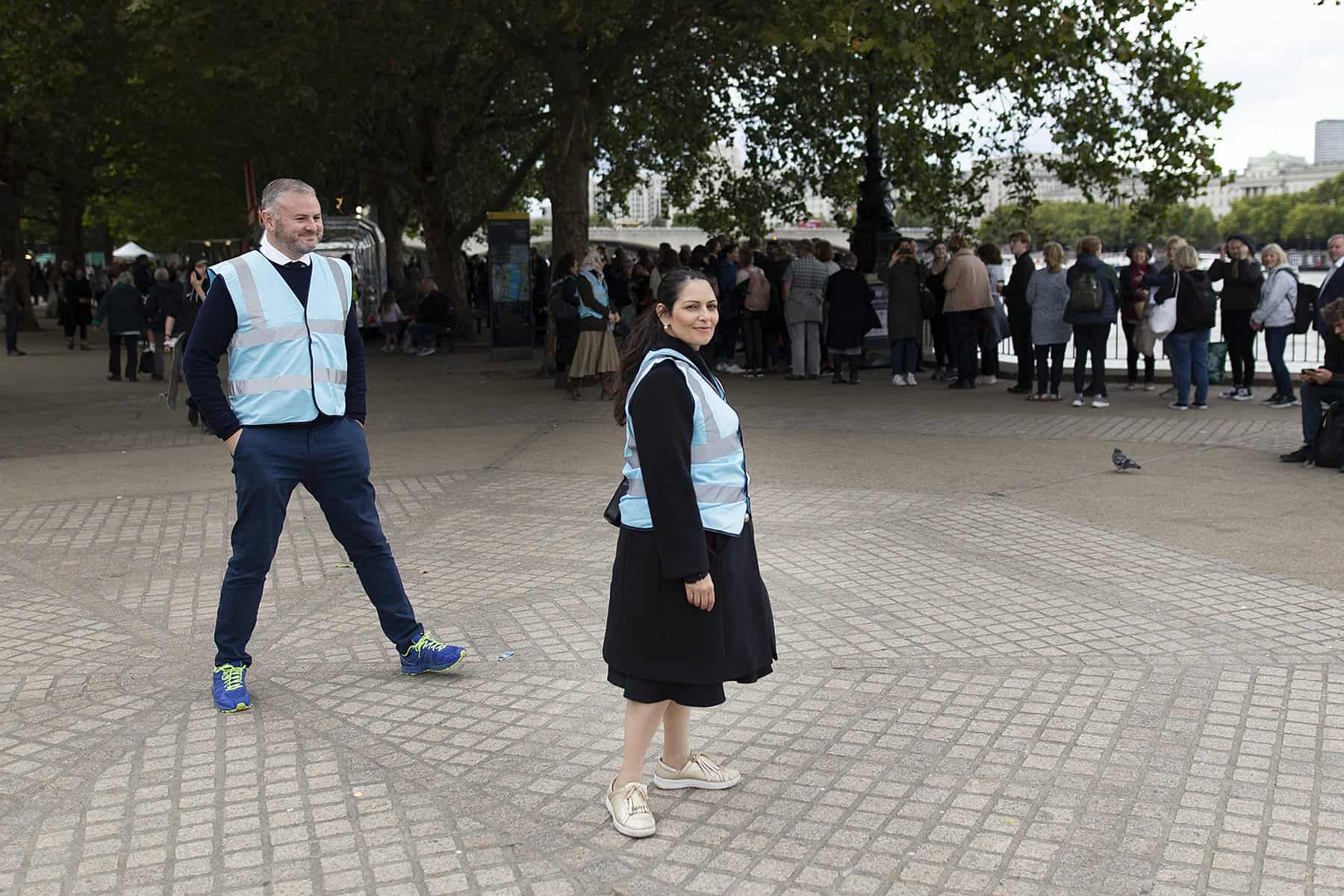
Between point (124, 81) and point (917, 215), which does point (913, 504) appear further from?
point (124, 81)

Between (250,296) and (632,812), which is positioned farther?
(250,296)

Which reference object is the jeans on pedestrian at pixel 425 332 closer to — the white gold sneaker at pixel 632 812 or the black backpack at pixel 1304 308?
the black backpack at pixel 1304 308

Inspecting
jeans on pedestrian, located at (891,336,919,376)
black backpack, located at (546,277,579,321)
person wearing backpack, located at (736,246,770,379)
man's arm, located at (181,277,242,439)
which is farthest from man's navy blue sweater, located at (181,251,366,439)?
person wearing backpack, located at (736,246,770,379)

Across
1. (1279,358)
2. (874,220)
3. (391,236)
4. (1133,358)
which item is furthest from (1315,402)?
(391,236)

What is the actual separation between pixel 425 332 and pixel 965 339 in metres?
11.9

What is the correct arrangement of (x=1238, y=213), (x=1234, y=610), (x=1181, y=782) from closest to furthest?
(x=1181, y=782) → (x=1234, y=610) → (x=1238, y=213)

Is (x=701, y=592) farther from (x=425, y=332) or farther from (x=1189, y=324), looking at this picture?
(x=425, y=332)

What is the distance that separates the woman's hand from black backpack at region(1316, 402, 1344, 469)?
7.32 m

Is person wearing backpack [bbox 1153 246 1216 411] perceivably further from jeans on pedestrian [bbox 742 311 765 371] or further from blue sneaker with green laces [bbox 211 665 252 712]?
blue sneaker with green laces [bbox 211 665 252 712]

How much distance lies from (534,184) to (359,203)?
5.18m

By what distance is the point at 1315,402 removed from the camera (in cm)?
Answer: 997

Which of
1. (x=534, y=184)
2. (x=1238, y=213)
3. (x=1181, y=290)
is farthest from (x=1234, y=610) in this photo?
(x=1238, y=213)

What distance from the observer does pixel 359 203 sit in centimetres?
4147

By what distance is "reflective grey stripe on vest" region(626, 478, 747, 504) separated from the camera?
385 cm
